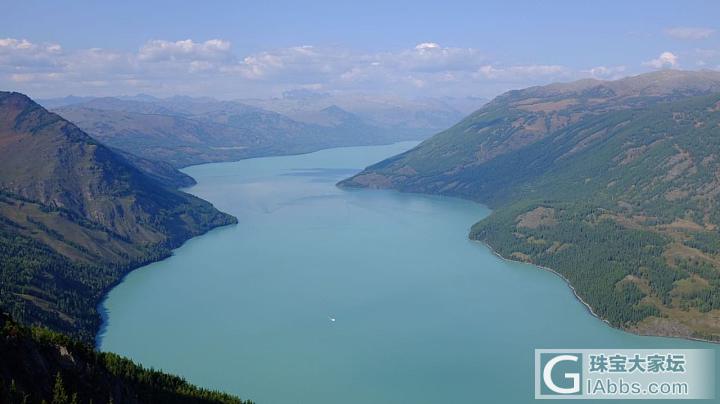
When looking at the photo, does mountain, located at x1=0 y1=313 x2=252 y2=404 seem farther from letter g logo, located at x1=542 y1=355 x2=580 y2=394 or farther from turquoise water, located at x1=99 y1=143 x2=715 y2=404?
letter g logo, located at x1=542 y1=355 x2=580 y2=394

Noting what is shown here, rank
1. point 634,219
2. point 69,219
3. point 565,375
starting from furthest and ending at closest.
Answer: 1. point 634,219
2. point 69,219
3. point 565,375

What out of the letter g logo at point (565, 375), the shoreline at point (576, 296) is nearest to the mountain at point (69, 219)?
the letter g logo at point (565, 375)

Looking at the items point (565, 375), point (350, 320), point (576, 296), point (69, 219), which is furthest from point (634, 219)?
point (69, 219)

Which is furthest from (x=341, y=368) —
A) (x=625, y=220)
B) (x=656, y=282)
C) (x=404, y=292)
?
(x=625, y=220)

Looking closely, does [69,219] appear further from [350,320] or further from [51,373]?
[51,373]

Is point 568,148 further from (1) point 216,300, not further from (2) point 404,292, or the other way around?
(1) point 216,300

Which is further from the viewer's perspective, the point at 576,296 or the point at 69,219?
the point at 69,219
